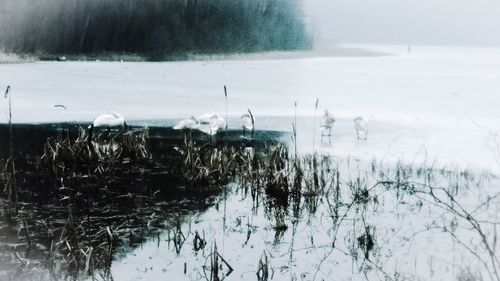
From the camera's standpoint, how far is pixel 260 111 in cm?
858

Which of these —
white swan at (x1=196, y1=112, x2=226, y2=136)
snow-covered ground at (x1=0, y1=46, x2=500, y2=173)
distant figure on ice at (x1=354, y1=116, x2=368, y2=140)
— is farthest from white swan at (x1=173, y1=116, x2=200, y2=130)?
distant figure on ice at (x1=354, y1=116, x2=368, y2=140)

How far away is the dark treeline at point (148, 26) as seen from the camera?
526cm

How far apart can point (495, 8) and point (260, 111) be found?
15.5 ft

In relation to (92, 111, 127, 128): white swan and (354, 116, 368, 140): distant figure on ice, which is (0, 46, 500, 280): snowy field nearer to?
(354, 116, 368, 140): distant figure on ice

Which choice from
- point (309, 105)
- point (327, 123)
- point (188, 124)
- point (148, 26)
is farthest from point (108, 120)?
point (148, 26)

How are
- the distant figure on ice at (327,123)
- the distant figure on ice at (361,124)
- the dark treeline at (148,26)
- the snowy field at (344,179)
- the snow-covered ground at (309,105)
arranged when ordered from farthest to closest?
the distant figure on ice at (327,123)
the distant figure on ice at (361,124)
the snow-covered ground at (309,105)
the dark treeline at (148,26)
the snowy field at (344,179)

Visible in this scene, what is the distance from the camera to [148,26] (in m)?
11.0

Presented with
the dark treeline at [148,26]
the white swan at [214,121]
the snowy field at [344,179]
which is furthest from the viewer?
the white swan at [214,121]

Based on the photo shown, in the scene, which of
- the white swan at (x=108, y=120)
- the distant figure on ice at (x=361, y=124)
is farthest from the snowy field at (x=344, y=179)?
the white swan at (x=108, y=120)

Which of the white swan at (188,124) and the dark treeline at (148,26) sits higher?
the dark treeline at (148,26)

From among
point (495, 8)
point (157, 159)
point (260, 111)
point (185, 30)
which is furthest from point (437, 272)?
point (185, 30)

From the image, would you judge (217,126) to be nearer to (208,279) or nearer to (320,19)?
(320,19)

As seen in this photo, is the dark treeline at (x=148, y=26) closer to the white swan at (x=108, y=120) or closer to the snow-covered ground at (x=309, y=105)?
the snow-covered ground at (x=309, y=105)

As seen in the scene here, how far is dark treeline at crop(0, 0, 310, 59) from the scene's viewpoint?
5258 mm
